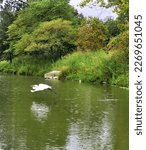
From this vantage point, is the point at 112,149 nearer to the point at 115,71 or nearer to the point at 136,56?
the point at 136,56

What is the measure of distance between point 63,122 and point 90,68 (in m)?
13.4

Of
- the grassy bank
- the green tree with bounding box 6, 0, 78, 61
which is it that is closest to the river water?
the grassy bank

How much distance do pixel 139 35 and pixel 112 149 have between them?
15.2 feet

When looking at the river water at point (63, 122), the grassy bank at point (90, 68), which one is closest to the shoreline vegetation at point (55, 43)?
the grassy bank at point (90, 68)

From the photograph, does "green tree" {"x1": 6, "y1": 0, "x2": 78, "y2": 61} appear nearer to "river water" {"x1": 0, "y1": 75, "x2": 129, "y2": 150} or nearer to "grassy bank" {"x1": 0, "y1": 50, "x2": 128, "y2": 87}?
"grassy bank" {"x1": 0, "y1": 50, "x2": 128, "y2": 87}

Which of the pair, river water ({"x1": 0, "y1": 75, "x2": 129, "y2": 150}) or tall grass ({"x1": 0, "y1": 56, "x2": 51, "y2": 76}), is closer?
river water ({"x1": 0, "y1": 75, "x2": 129, "y2": 150})

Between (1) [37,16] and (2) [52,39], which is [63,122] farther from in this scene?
(1) [37,16]

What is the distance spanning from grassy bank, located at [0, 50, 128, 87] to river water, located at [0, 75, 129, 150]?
18.7ft

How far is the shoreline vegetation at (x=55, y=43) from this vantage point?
2419 cm

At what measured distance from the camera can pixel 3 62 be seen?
38250mm

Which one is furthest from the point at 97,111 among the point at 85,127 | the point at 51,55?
the point at 51,55

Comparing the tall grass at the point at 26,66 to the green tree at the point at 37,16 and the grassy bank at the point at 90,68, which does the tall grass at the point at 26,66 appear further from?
the green tree at the point at 37,16

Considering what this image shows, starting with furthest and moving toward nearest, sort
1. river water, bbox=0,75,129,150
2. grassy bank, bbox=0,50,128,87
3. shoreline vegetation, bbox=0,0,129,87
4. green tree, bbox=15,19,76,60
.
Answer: green tree, bbox=15,19,76,60 < shoreline vegetation, bbox=0,0,129,87 < grassy bank, bbox=0,50,128,87 < river water, bbox=0,75,129,150

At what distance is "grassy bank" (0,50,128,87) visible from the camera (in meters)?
19.5
